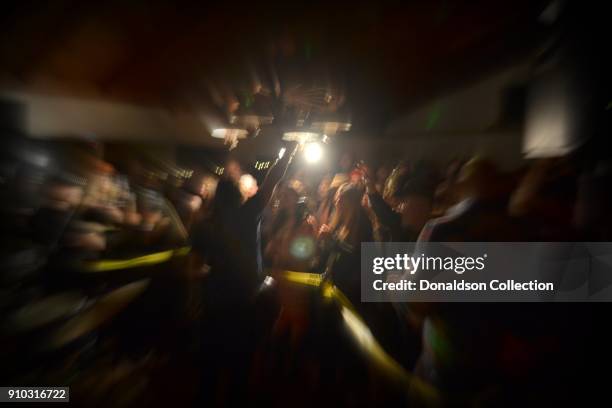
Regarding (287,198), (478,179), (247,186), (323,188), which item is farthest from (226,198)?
(478,179)

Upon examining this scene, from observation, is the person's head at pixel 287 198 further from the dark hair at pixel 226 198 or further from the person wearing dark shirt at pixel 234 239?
the dark hair at pixel 226 198

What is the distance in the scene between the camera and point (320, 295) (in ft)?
3.97

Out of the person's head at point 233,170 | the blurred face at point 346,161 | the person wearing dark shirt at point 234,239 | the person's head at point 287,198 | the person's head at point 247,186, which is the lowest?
the person wearing dark shirt at point 234,239

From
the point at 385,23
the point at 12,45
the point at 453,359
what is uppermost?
the point at 385,23

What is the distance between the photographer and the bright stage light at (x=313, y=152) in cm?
119

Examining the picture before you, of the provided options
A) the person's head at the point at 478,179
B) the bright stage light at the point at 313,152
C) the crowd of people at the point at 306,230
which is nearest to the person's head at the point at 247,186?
the crowd of people at the point at 306,230

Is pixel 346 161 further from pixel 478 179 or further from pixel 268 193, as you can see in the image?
pixel 478 179

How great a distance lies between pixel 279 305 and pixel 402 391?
56cm

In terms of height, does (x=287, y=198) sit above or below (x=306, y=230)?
above

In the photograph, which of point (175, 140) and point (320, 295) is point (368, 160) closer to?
point (320, 295)

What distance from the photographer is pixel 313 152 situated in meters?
1.20

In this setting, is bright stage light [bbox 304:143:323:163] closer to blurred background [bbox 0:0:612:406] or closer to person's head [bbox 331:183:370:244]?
blurred background [bbox 0:0:612:406]

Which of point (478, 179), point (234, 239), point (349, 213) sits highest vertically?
point (478, 179)

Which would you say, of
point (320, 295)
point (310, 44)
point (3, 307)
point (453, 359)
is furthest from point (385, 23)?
point (3, 307)
